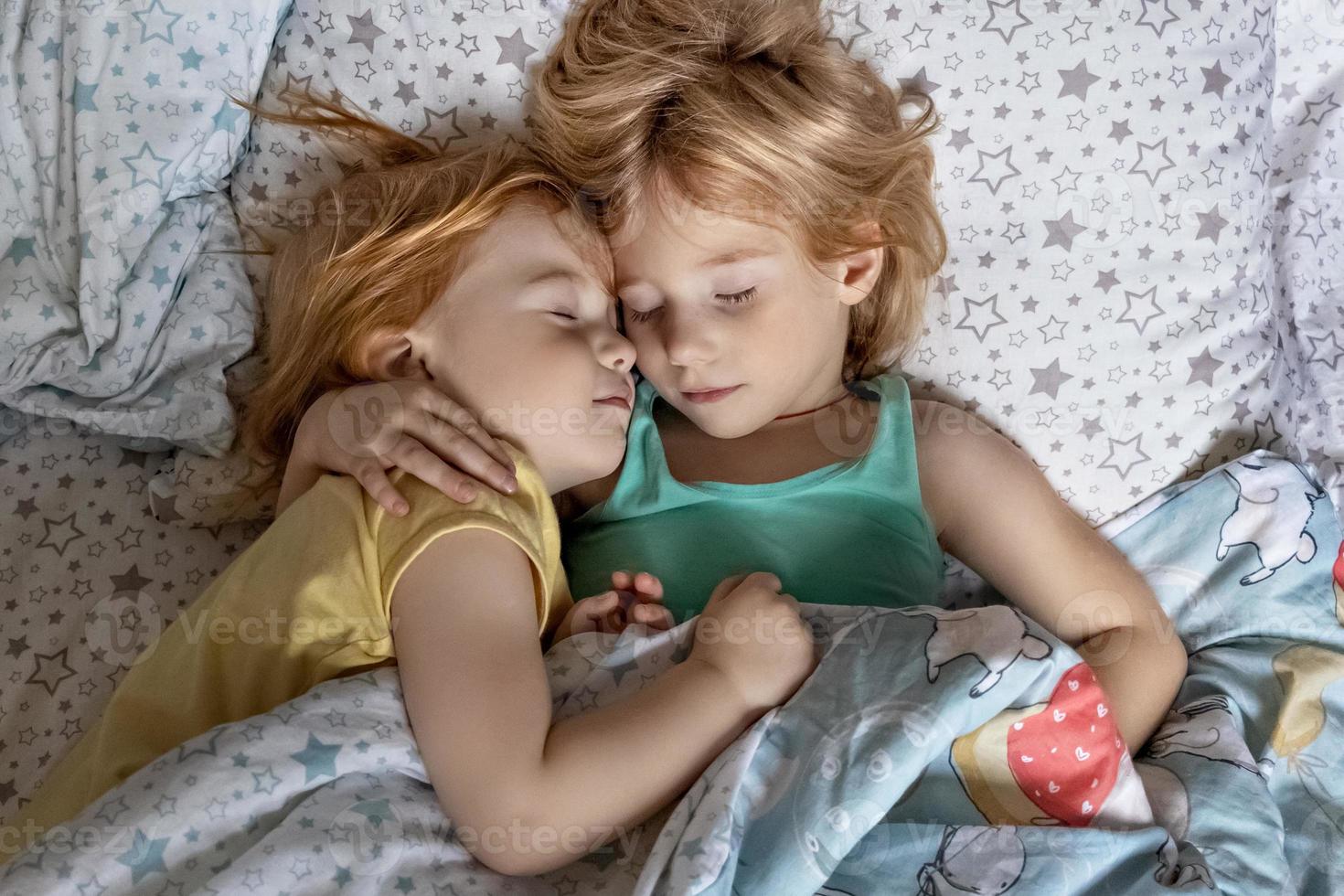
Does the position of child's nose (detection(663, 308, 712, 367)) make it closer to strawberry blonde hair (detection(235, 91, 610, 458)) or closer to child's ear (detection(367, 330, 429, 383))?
strawberry blonde hair (detection(235, 91, 610, 458))

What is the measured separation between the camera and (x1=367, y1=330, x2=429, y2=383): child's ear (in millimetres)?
1223

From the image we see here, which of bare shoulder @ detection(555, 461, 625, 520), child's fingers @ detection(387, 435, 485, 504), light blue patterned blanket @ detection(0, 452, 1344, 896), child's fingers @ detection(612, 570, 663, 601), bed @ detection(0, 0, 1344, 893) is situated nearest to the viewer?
light blue patterned blanket @ detection(0, 452, 1344, 896)

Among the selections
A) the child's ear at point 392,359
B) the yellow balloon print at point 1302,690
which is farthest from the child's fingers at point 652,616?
the yellow balloon print at point 1302,690

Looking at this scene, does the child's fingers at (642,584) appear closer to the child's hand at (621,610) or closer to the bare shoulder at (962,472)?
the child's hand at (621,610)

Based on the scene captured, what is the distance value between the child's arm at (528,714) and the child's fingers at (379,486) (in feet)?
0.21

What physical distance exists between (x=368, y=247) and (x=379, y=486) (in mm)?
293

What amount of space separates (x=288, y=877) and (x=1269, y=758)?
1.00 meters

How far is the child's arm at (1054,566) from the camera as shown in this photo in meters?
1.22

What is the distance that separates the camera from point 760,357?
1.23m

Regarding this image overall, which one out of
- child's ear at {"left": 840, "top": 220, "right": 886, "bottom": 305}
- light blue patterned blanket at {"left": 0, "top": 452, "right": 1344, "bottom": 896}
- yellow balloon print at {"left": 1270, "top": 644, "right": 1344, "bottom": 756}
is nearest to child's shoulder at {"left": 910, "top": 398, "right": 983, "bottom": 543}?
child's ear at {"left": 840, "top": 220, "right": 886, "bottom": 305}

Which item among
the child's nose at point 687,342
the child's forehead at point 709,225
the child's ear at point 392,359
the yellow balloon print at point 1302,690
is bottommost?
the yellow balloon print at point 1302,690

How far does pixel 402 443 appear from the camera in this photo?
111 cm

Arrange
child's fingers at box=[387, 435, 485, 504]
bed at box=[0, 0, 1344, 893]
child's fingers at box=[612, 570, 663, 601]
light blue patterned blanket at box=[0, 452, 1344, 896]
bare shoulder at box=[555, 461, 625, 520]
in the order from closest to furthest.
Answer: light blue patterned blanket at box=[0, 452, 1344, 896] < child's fingers at box=[387, 435, 485, 504] < child's fingers at box=[612, 570, 663, 601] < bed at box=[0, 0, 1344, 893] < bare shoulder at box=[555, 461, 625, 520]

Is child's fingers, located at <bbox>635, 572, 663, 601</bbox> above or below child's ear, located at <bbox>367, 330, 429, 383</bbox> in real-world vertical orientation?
below
